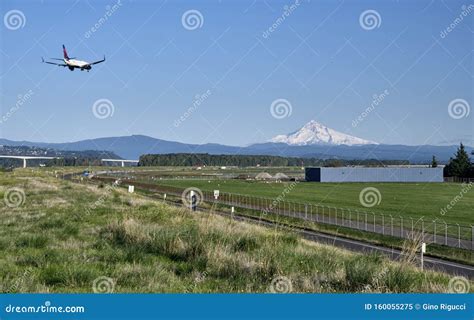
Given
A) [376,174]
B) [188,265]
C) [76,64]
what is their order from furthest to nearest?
[376,174] → [76,64] → [188,265]

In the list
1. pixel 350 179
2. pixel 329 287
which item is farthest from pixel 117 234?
pixel 350 179

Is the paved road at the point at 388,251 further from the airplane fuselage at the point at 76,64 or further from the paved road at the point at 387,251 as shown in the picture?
the airplane fuselage at the point at 76,64

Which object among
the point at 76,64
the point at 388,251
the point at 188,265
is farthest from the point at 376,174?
the point at 188,265

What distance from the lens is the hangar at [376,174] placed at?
4850 inches

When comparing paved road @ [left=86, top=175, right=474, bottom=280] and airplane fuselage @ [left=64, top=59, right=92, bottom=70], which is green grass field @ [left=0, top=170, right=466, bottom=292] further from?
airplane fuselage @ [left=64, top=59, right=92, bottom=70]

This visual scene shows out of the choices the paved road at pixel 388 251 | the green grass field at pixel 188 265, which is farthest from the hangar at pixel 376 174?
the green grass field at pixel 188 265

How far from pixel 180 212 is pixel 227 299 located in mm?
22999

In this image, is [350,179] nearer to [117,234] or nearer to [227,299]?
[117,234]

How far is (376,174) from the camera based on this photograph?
124000 mm

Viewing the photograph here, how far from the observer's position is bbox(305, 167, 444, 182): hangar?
404 ft

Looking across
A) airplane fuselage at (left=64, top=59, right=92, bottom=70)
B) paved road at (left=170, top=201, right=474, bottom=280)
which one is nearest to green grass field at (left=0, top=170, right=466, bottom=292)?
paved road at (left=170, top=201, right=474, bottom=280)

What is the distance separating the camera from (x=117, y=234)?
21375 mm

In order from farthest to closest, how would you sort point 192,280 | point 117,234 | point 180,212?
point 180,212
point 117,234
point 192,280

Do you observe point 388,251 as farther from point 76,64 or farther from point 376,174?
point 376,174
